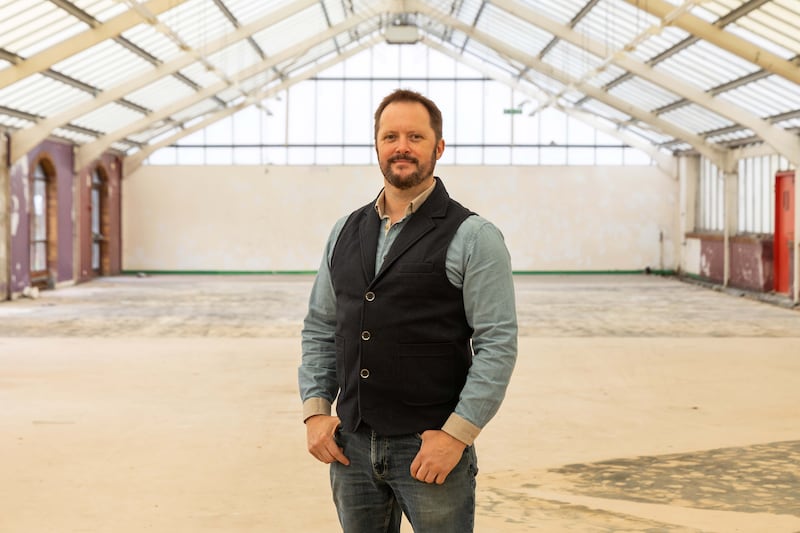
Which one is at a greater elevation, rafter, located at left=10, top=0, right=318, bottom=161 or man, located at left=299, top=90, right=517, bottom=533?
rafter, located at left=10, top=0, right=318, bottom=161

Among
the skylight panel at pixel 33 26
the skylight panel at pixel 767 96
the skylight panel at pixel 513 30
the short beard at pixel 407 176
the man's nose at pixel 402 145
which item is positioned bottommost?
the short beard at pixel 407 176

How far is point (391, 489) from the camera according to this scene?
2.65 m

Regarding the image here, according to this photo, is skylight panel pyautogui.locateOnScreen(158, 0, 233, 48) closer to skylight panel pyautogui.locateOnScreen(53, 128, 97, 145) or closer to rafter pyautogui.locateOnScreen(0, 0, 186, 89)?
rafter pyautogui.locateOnScreen(0, 0, 186, 89)

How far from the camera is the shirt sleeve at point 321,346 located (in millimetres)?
2770

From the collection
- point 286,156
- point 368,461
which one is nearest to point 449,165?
point 286,156

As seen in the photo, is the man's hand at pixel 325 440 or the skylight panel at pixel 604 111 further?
A: the skylight panel at pixel 604 111

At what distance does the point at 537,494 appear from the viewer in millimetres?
5488

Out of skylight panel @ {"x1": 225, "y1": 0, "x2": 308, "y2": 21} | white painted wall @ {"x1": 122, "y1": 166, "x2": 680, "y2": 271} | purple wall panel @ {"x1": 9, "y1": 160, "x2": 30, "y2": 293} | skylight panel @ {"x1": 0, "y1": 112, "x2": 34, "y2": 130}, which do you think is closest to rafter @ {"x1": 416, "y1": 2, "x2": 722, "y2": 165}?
white painted wall @ {"x1": 122, "y1": 166, "x2": 680, "y2": 271}

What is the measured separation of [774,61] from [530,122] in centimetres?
1239

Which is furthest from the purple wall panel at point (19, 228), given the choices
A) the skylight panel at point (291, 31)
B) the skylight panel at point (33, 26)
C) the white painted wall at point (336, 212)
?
the white painted wall at point (336, 212)

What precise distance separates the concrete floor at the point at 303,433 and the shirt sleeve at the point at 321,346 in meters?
2.24

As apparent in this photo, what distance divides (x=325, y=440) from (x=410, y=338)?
365 mm

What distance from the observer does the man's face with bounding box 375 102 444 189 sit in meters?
2.57

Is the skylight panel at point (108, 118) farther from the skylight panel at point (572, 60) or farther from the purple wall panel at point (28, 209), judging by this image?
the skylight panel at point (572, 60)
